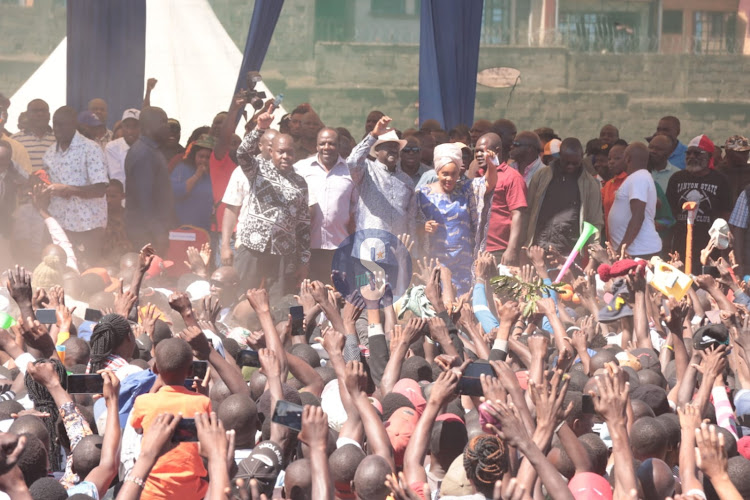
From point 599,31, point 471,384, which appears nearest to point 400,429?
point 471,384

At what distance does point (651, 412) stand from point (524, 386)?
606mm

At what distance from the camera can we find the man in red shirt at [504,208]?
8.84 m

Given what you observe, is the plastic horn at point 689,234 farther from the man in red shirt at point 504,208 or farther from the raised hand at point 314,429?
the raised hand at point 314,429

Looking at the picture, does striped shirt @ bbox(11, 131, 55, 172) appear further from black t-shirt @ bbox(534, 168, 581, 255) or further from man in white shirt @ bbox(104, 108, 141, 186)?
black t-shirt @ bbox(534, 168, 581, 255)

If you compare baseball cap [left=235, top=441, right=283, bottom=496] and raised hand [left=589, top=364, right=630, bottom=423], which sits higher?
raised hand [left=589, top=364, right=630, bottom=423]

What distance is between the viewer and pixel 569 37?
19109 millimetres

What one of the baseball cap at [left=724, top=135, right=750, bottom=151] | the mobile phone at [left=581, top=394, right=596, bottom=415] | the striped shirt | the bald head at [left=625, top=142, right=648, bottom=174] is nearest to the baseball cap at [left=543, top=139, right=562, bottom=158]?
the bald head at [left=625, top=142, right=648, bottom=174]

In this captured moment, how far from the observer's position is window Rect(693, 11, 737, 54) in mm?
17766

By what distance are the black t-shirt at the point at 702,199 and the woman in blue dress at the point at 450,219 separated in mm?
2418

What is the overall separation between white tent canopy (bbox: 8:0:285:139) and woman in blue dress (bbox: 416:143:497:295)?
3.53 meters

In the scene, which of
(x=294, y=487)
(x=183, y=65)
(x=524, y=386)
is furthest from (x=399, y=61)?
(x=294, y=487)

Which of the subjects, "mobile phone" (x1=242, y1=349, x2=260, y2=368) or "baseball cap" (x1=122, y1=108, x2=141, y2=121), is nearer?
"mobile phone" (x1=242, y1=349, x2=260, y2=368)

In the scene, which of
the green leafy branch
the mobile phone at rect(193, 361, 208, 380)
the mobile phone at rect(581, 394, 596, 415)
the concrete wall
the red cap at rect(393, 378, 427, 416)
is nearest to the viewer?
the mobile phone at rect(581, 394, 596, 415)

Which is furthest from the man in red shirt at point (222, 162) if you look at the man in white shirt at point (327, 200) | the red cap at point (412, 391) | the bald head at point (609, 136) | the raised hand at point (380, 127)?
the red cap at point (412, 391)
